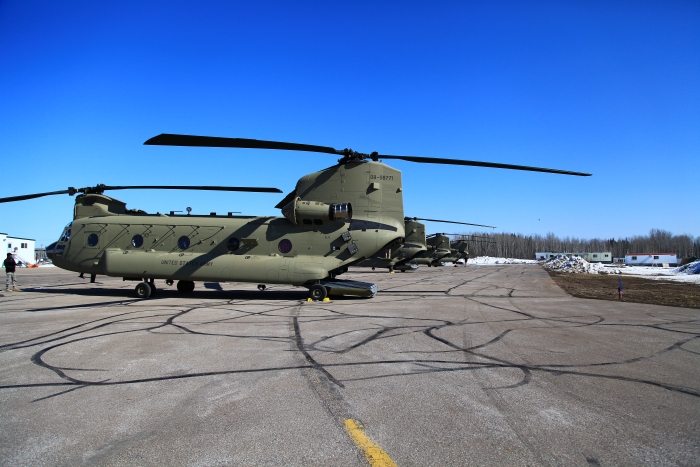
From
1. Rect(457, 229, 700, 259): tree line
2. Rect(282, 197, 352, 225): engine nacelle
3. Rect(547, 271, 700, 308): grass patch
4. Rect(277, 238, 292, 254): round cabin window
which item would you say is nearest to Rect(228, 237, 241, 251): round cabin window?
Rect(277, 238, 292, 254): round cabin window

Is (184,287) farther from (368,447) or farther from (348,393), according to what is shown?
(368,447)

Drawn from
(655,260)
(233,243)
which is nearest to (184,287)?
(233,243)

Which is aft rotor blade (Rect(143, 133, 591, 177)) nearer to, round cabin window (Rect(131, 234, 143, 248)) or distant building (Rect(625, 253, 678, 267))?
round cabin window (Rect(131, 234, 143, 248))

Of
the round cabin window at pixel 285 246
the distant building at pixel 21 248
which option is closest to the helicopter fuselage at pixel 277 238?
the round cabin window at pixel 285 246

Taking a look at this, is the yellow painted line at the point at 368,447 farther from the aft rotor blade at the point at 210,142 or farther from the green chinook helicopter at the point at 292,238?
the green chinook helicopter at the point at 292,238

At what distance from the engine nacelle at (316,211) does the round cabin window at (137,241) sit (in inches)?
233

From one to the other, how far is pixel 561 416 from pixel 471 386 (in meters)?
1.06

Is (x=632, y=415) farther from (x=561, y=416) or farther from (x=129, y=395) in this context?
(x=129, y=395)

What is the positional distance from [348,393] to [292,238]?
10.7 m

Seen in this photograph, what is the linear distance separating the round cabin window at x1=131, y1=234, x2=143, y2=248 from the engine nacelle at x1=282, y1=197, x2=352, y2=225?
5929mm

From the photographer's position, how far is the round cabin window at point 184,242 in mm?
15516

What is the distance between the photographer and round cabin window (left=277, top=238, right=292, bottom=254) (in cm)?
1494

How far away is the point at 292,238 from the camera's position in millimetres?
14945

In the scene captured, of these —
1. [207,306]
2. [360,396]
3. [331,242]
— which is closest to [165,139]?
[207,306]
